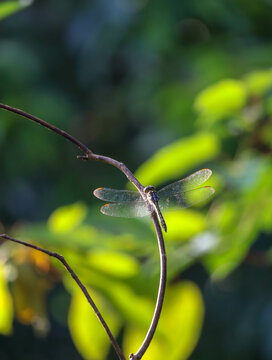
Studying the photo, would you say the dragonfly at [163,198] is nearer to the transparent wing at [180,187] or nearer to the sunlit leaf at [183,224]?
the transparent wing at [180,187]

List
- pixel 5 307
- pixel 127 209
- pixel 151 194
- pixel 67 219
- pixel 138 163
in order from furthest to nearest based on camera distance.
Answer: pixel 138 163, pixel 67 219, pixel 5 307, pixel 127 209, pixel 151 194

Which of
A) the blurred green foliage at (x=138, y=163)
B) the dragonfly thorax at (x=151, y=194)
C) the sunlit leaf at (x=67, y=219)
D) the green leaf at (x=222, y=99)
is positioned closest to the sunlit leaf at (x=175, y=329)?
the blurred green foliage at (x=138, y=163)

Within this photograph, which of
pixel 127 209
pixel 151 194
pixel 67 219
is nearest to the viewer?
pixel 151 194

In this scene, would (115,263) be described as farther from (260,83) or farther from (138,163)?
(138,163)

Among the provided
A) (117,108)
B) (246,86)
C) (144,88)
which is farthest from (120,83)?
(246,86)

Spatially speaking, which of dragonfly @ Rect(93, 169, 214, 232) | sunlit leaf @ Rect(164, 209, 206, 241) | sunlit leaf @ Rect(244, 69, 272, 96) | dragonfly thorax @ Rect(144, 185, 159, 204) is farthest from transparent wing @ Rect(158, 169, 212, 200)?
sunlit leaf @ Rect(244, 69, 272, 96)

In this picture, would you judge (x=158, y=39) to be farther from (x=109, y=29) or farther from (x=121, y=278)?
(x=121, y=278)

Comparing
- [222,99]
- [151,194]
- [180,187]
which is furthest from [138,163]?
[151,194]
